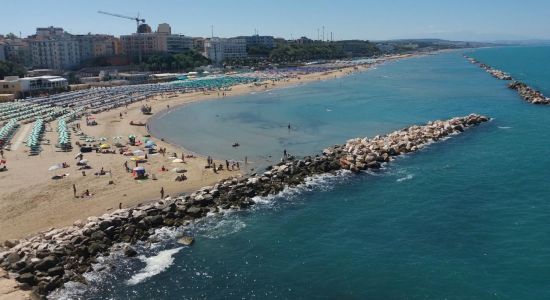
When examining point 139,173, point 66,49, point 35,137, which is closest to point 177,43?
point 66,49

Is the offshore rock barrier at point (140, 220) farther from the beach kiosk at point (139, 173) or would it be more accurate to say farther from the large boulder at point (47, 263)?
the beach kiosk at point (139, 173)

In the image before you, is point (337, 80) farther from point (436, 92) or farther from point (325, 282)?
point (325, 282)

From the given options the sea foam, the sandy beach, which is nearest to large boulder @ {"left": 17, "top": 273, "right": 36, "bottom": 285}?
the sea foam

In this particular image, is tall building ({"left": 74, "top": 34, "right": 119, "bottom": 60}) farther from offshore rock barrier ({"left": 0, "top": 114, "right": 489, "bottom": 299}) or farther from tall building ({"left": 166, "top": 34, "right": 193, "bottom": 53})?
offshore rock barrier ({"left": 0, "top": 114, "right": 489, "bottom": 299})

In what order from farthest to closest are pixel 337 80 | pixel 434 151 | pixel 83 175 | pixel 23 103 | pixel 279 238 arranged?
1. pixel 337 80
2. pixel 23 103
3. pixel 434 151
4. pixel 83 175
5. pixel 279 238

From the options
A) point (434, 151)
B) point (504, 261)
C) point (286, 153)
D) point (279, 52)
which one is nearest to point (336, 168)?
point (286, 153)

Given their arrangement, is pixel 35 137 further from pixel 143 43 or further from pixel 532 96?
pixel 143 43

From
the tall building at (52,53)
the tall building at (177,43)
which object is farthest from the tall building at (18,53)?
the tall building at (177,43)
